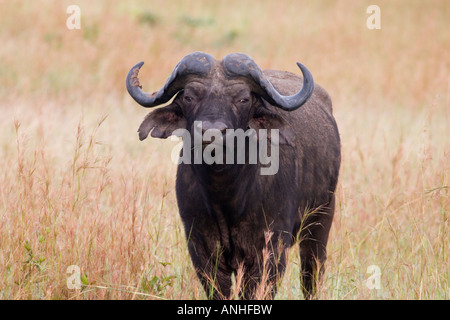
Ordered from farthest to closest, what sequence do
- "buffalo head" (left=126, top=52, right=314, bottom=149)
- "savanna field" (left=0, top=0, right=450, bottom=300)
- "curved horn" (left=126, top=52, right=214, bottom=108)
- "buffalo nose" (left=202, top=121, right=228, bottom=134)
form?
1. "savanna field" (left=0, top=0, right=450, bottom=300)
2. "curved horn" (left=126, top=52, right=214, bottom=108)
3. "buffalo head" (left=126, top=52, right=314, bottom=149)
4. "buffalo nose" (left=202, top=121, right=228, bottom=134)

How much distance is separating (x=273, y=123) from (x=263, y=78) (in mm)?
360

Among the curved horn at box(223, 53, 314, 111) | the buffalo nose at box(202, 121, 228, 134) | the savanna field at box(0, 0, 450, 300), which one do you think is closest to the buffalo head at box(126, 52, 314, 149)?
the curved horn at box(223, 53, 314, 111)

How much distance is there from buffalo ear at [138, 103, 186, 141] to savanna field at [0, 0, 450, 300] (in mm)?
349

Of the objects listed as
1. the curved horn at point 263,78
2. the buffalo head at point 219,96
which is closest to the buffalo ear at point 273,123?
the buffalo head at point 219,96

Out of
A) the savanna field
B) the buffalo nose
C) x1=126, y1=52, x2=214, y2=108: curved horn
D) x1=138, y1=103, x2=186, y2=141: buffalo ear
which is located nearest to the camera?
the buffalo nose

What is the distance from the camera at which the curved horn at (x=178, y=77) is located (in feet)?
15.6

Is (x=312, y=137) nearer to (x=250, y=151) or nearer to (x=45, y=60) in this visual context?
(x=250, y=151)

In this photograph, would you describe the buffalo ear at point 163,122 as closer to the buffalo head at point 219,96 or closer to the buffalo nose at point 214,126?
→ the buffalo head at point 219,96

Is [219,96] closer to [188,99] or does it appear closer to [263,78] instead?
[188,99]

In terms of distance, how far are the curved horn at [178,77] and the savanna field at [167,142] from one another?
442mm

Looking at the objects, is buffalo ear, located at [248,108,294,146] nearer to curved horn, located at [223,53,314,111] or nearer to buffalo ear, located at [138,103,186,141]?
curved horn, located at [223,53,314,111]

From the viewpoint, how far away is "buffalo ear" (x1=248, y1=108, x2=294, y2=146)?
4.99 m

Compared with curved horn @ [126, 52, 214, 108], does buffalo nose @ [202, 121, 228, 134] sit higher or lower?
lower

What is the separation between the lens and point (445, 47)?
1777 cm
